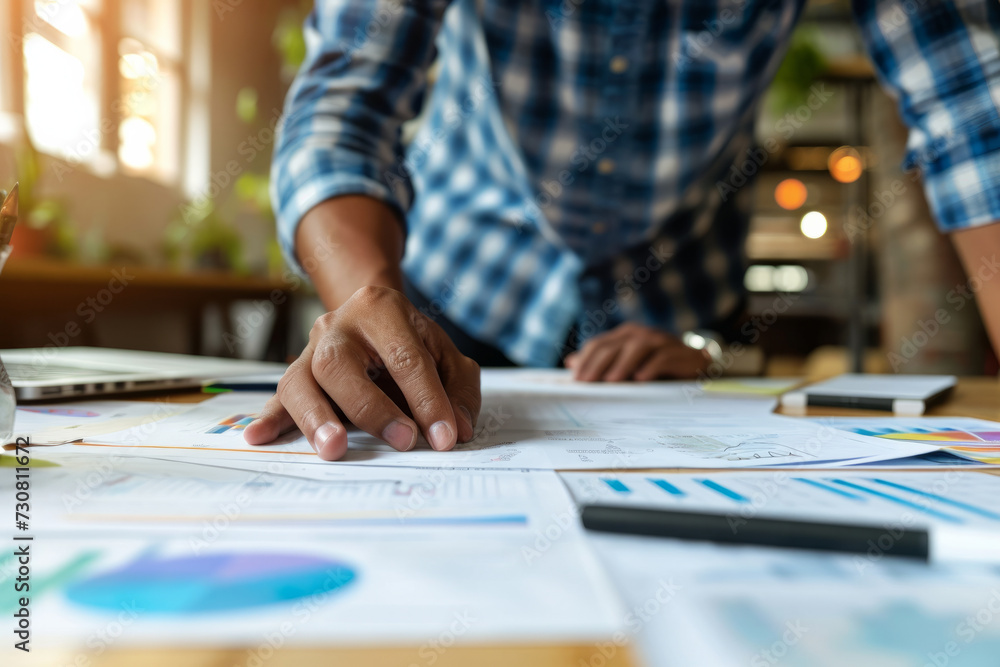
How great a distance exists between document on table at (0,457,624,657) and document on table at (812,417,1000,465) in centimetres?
27

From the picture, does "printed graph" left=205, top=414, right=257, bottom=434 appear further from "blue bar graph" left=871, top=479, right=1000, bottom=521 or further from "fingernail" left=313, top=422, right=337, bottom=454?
"blue bar graph" left=871, top=479, right=1000, bottom=521

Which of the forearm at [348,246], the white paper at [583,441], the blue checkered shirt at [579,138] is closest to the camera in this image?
the white paper at [583,441]

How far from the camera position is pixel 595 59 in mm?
886

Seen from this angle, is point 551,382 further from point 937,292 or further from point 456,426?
point 937,292

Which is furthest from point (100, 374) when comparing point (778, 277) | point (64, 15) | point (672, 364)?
point (778, 277)

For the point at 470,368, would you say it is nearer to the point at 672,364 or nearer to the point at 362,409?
the point at 362,409

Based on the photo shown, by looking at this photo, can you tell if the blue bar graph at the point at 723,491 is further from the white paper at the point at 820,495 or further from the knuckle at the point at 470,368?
the knuckle at the point at 470,368

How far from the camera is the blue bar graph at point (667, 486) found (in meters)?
0.29

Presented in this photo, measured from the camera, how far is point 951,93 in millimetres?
A: 799

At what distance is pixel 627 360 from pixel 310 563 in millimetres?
624

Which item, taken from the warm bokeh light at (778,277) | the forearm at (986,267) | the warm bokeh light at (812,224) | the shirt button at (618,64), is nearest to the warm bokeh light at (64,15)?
the shirt button at (618,64)

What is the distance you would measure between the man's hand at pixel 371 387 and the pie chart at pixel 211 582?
0.14 m

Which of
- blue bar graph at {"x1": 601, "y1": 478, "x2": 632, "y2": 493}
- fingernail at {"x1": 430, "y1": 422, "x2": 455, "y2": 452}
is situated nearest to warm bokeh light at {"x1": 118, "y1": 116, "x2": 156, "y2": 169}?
fingernail at {"x1": 430, "y1": 422, "x2": 455, "y2": 452}

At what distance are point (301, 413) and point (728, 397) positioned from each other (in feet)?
1.42
